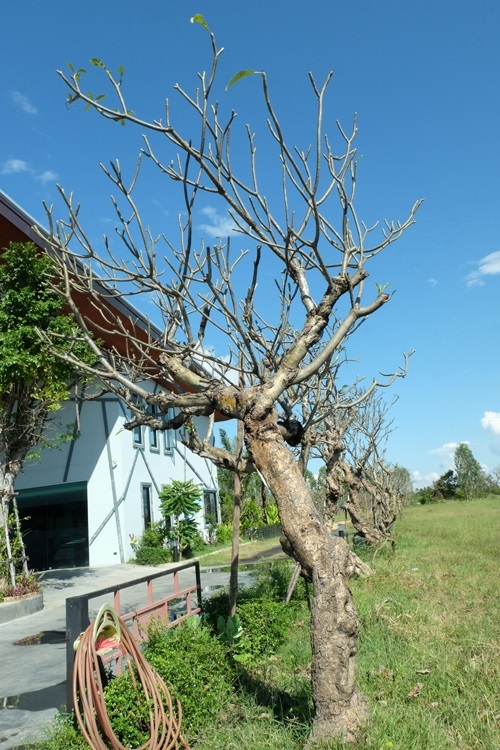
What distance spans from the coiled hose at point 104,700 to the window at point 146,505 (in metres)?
19.2

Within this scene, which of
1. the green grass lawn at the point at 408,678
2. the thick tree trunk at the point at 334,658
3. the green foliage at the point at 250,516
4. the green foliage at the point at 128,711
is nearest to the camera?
the thick tree trunk at the point at 334,658

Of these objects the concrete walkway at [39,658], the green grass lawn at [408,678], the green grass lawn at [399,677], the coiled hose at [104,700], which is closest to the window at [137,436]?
the concrete walkway at [39,658]

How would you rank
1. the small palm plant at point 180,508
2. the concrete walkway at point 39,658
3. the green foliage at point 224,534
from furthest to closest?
the green foliage at point 224,534 < the small palm plant at point 180,508 < the concrete walkway at point 39,658

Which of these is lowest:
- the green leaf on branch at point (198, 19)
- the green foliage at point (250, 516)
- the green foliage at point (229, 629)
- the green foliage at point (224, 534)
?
the green foliage at point (229, 629)

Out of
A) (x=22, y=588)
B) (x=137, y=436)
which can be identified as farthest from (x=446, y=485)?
(x=22, y=588)

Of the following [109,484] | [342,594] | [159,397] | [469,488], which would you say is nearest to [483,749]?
[342,594]

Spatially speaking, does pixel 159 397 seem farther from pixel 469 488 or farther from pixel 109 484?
pixel 469 488

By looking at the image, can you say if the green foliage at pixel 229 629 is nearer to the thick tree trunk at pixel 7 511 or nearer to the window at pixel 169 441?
the thick tree trunk at pixel 7 511

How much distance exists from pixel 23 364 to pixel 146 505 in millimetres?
12683

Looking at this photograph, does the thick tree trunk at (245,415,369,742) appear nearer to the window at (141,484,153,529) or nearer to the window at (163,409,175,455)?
the window at (141,484,153,529)

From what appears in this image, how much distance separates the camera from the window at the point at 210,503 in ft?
101

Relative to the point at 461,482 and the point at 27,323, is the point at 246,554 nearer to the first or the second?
the point at 27,323

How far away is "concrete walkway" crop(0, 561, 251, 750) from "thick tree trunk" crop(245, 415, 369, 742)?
2.44m

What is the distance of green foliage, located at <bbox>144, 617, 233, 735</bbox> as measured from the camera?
4.89 meters
